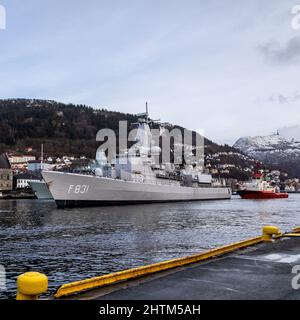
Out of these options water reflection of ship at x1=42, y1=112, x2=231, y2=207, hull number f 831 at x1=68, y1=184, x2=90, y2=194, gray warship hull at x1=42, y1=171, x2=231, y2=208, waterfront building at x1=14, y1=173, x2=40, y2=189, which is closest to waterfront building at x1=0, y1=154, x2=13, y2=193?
waterfront building at x1=14, y1=173, x2=40, y2=189

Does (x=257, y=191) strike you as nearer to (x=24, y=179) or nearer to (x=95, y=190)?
(x=95, y=190)

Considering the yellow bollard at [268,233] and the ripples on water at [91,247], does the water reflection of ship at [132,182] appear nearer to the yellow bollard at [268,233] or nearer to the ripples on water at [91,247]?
the ripples on water at [91,247]

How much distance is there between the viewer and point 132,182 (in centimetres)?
5694

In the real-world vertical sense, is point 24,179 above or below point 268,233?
above

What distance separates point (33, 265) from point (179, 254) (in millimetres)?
5892

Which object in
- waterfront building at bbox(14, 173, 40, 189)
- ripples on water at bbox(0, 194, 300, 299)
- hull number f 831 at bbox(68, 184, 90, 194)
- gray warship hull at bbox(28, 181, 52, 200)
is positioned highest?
waterfront building at bbox(14, 173, 40, 189)

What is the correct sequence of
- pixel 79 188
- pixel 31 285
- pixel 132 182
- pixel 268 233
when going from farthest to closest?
pixel 132 182, pixel 79 188, pixel 268 233, pixel 31 285

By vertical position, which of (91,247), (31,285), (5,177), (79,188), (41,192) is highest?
(5,177)

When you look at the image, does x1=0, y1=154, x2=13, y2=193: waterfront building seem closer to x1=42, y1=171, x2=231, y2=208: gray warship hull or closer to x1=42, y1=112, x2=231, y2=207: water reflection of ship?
x1=42, y1=112, x2=231, y2=207: water reflection of ship

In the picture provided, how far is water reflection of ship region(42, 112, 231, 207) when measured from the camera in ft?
163

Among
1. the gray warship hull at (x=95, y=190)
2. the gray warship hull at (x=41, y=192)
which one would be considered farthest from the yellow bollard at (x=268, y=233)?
the gray warship hull at (x=41, y=192)

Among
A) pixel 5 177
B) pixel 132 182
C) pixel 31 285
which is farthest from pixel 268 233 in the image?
pixel 5 177

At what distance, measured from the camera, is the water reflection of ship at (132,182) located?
163ft
